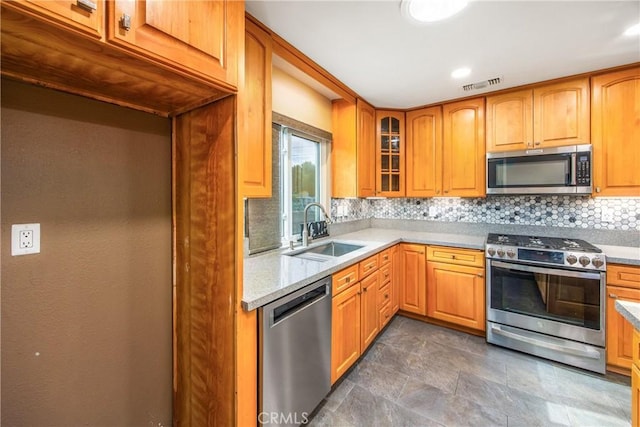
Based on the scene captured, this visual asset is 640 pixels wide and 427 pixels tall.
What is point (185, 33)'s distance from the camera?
0.92 m

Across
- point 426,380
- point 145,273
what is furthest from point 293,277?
point 426,380

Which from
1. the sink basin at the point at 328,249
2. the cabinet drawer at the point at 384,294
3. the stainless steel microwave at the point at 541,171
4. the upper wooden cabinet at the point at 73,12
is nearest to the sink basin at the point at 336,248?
the sink basin at the point at 328,249

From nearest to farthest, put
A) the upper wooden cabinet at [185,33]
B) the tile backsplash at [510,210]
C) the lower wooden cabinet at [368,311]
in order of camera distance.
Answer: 1. the upper wooden cabinet at [185,33]
2. the lower wooden cabinet at [368,311]
3. the tile backsplash at [510,210]

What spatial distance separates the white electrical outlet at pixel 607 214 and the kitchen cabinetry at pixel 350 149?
212 centimetres

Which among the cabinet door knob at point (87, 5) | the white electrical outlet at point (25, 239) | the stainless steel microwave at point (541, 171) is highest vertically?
the cabinet door knob at point (87, 5)

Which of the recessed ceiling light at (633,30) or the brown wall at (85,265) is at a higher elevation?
the recessed ceiling light at (633,30)

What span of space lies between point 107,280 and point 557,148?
3.39m

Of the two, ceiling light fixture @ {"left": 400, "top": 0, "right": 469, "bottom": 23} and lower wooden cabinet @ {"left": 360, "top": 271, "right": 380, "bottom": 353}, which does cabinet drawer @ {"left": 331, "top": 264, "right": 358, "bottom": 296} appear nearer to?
lower wooden cabinet @ {"left": 360, "top": 271, "right": 380, "bottom": 353}

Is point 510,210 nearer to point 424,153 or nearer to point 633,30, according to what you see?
point 424,153

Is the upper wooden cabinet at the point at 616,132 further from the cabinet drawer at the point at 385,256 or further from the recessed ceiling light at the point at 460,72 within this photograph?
the cabinet drawer at the point at 385,256

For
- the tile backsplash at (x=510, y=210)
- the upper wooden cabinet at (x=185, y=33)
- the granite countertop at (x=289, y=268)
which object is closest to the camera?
the upper wooden cabinet at (x=185, y=33)

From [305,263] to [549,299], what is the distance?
2057mm

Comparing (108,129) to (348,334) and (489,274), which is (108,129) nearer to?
(348,334)

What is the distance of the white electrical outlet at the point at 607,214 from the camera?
2361 millimetres
